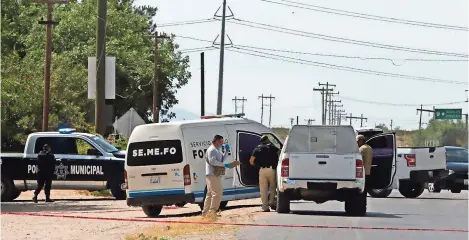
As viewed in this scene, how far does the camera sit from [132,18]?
81.8 metres

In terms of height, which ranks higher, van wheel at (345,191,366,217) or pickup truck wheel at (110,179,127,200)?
van wheel at (345,191,366,217)

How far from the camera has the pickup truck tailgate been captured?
80.9 feet

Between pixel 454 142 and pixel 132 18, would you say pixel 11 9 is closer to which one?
pixel 132 18

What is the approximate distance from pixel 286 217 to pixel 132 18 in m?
59.0

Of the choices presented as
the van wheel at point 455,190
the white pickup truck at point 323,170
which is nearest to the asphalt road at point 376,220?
the white pickup truck at point 323,170

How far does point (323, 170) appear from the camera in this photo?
81.1 ft

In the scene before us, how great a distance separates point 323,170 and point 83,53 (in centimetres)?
4976

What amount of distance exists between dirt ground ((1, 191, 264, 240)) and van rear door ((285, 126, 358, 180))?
1.42 metres

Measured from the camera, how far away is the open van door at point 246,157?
88.5 feet

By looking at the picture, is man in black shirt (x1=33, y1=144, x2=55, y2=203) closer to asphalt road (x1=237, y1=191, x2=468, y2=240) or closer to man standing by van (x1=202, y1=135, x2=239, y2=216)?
asphalt road (x1=237, y1=191, x2=468, y2=240)

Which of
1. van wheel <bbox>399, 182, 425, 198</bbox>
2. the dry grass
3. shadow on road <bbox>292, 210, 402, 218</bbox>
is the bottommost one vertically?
van wheel <bbox>399, 182, 425, 198</bbox>

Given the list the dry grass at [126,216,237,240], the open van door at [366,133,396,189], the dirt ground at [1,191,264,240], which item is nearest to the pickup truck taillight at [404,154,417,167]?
the dirt ground at [1,191,264,240]

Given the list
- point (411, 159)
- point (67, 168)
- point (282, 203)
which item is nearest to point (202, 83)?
point (411, 159)

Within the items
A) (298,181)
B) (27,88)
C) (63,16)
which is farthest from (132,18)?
(298,181)
